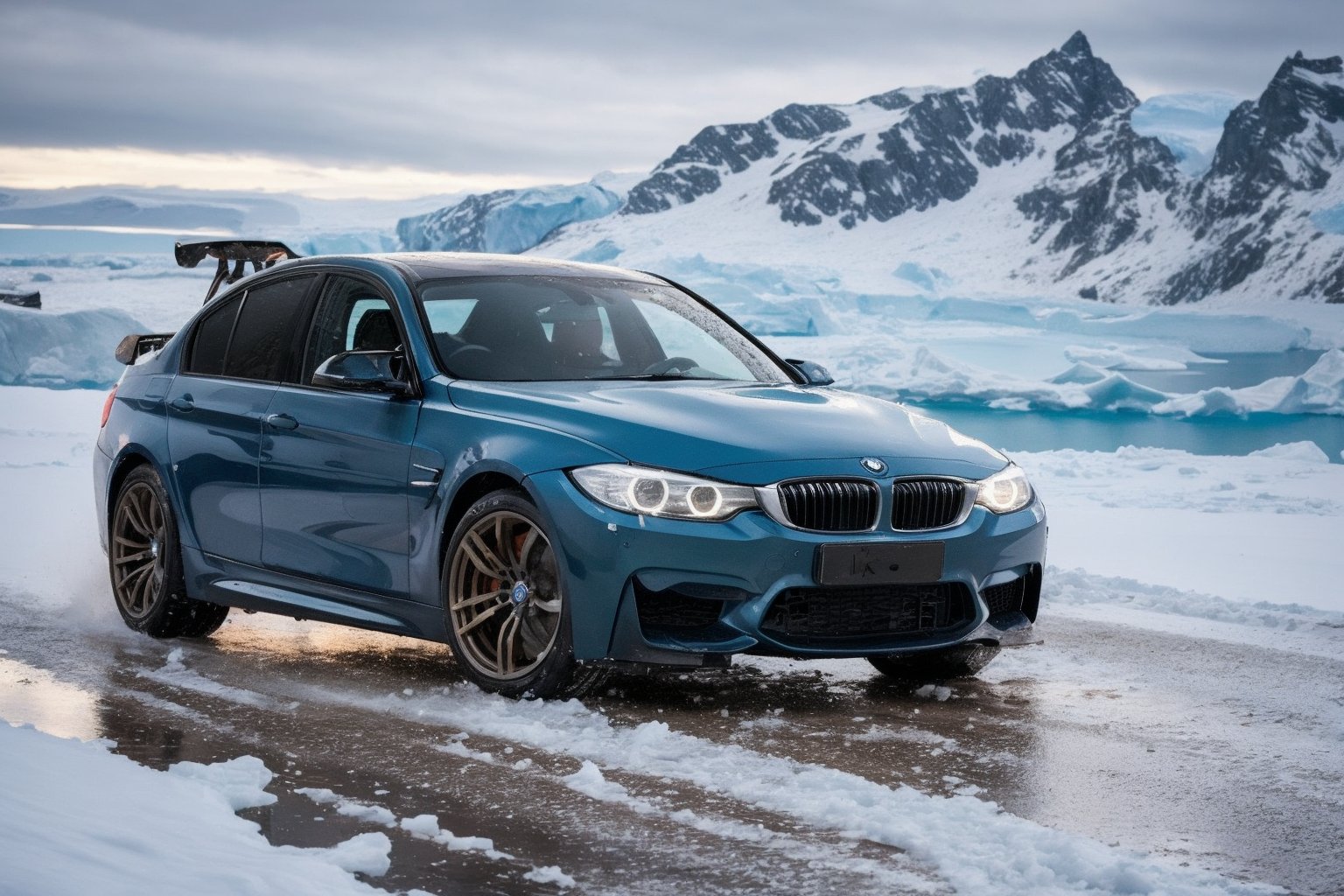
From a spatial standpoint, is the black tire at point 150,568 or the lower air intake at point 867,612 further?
the black tire at point 150,568

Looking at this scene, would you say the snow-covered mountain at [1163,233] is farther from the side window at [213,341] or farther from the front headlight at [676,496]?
the front headlight at [676,496]

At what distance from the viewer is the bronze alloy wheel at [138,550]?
23.6 feet

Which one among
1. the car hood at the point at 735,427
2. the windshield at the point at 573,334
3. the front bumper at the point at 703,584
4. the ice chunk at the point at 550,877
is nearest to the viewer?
the ice chunk at the point at 550,877

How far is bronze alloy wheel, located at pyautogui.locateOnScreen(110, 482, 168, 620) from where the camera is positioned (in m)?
7.19

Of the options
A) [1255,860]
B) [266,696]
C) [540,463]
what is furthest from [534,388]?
[1255,860]

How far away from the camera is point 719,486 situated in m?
5.18

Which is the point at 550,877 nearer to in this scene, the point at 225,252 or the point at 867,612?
the point at 867,612

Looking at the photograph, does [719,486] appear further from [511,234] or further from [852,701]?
[511,234]

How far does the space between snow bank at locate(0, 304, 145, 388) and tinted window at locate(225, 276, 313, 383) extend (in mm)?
29711

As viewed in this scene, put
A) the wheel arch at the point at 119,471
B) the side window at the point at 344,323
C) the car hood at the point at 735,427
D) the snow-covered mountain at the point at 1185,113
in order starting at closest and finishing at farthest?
the car hood at the point at 735,427 → the side window at the point at 344,323 → the wheel arch at the point at 119,471 → the snow-covered mountain at the point at 1185,113

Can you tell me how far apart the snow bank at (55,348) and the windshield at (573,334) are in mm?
30667

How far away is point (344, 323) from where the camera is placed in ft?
21.8

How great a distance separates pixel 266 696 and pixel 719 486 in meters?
1.84

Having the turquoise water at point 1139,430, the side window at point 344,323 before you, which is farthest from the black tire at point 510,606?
the turquoise water at point 1139,430
